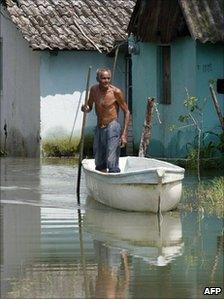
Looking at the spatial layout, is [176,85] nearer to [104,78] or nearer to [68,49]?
[68,49]

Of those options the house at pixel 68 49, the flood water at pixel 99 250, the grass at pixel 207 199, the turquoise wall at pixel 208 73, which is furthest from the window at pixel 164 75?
the flood water at pixel 99 250

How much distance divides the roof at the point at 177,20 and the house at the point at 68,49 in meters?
1.88

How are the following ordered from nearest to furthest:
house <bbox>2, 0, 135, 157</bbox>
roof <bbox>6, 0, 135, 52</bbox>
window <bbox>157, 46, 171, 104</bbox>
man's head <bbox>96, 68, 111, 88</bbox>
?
man's head <bbox>96, 68, 111, 88</bbox>
window <bbox>157, 46, 171, 104</bbox>
roof <bbox>6, 0, 135, 52</bbox>
house <bbox>2, 0, 135, 157</bbox>

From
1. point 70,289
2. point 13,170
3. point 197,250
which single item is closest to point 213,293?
point 70,289

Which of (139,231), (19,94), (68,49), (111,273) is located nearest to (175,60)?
(68,49)

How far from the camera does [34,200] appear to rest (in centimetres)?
1680

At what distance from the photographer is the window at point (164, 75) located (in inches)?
965

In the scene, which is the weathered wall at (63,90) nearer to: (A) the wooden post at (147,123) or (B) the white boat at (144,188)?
(A) the wooden post at (147,123)

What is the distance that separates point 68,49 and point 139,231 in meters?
12.7

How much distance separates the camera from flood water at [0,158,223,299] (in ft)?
32.4

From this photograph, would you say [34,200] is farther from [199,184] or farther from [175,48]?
[175,48]

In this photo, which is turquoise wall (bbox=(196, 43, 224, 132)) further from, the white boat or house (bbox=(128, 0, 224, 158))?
the white boat

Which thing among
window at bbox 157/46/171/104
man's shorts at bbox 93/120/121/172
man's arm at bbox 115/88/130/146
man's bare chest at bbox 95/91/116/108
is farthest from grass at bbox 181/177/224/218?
window at bbox 157/46/171/104

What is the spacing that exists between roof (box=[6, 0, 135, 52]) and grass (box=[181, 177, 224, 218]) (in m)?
8.44
